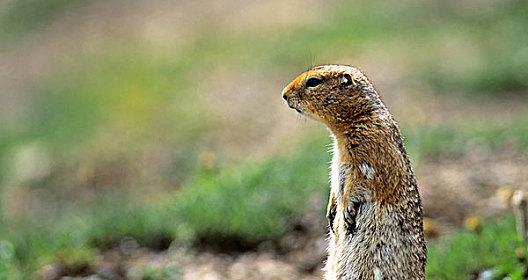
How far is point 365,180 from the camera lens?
4457 mm

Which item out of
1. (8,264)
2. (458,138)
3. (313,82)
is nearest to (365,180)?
(313,82)

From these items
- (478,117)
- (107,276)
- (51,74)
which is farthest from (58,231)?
(51,74)

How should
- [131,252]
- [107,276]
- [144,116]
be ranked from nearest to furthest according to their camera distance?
[107,276], [131,252], [144,116]

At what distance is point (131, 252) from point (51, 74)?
10555mm

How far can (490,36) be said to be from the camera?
14.1m

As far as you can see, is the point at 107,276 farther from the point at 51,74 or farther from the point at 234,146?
the point at 51,74

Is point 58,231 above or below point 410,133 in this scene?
below

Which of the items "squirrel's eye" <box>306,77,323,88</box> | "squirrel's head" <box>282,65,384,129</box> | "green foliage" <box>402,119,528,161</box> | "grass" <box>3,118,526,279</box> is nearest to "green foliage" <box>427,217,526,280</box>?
"grass" <box>3,118,526,279</box>

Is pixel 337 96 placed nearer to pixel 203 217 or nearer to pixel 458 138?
pixel 203 217

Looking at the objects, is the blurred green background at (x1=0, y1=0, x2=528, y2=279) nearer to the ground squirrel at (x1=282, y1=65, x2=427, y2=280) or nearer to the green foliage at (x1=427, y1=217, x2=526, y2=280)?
the green foliage at (x1=427, y1=217, x2=526, y2=280)

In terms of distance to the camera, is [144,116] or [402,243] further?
[144,116]

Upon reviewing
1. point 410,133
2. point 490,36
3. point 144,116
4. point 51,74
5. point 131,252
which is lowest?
point 131,252

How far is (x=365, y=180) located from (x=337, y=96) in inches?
15.4

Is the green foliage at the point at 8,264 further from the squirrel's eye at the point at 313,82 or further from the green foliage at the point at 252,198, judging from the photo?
the squirrel's eye at the point at 313,82
